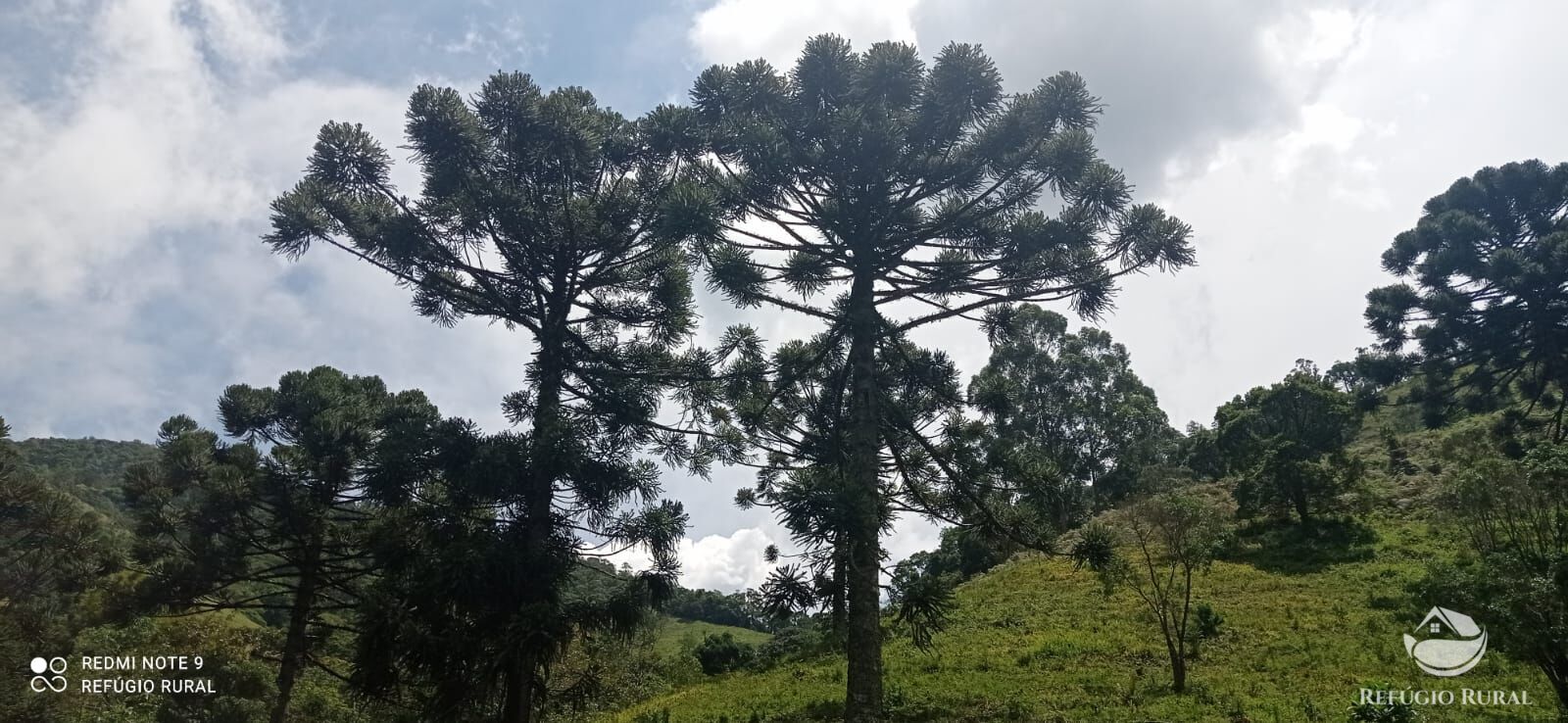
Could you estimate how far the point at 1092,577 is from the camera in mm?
27281

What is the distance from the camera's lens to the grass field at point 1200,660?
14.1 meters

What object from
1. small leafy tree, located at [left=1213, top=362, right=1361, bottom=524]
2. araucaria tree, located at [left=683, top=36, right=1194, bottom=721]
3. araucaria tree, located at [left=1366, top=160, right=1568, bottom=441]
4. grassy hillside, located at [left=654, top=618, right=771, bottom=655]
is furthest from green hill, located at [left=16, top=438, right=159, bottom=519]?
araucaria tree, located at [left=1366, top=160, right=1568, bottom=441]

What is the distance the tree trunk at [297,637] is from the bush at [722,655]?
14596 millimetres

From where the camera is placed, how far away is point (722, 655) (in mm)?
27969

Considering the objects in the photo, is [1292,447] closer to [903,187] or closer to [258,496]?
[903,187]

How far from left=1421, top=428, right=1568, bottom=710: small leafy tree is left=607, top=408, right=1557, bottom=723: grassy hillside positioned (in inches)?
70.9

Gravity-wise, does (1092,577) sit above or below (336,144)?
below

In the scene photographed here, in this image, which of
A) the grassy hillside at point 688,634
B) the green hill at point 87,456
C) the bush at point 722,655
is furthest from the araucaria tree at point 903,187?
the green hill at point 87,456

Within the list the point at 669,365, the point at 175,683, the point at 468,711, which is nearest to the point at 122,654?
the point at 175,683

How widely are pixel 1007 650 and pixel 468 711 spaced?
548 inches

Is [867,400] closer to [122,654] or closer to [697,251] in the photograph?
[697,251]

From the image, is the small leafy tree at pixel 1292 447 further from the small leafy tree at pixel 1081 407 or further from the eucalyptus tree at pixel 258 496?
the eucalyptus tree at pixel 258 496

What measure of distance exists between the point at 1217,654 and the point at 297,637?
1977cm

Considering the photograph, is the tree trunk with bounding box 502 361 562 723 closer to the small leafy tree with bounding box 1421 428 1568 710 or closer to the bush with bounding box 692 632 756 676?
the small leafy tree with bounding box 1421 428 1568 710
